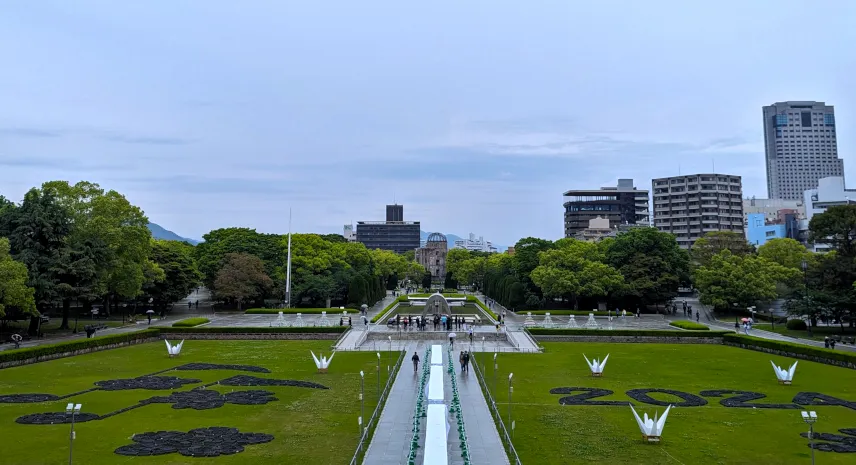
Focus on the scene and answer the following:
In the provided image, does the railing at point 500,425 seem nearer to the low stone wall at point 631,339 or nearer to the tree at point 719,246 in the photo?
the low stone wall at point 631,339

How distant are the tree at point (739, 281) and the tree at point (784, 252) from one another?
31.8 feet

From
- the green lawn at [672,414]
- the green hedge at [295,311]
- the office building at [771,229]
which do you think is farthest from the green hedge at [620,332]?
the office building at [771,229]

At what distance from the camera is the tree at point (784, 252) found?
7400 cm

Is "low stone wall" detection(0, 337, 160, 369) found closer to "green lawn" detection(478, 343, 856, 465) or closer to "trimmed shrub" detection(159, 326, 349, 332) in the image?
"trimmed shrub" detection(159, 326, 349, 332)

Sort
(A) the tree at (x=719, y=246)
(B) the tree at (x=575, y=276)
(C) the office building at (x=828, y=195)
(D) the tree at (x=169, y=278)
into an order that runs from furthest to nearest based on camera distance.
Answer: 1. (C) the office building at (x=828, y=195)
2. (A) the tree at (x=719, y=246)
3. (B) the tree at (x=575, y=276)
4. (D) the tree at (x=169, y=278)

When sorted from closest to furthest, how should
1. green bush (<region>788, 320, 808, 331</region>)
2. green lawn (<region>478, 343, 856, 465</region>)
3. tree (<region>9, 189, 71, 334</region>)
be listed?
green lawn (<region>478, 343, 856, 465</region>)
tree (<region>9, 189, 71, 334</region>)
green bush (<region>788, 320, 808, 331</region>)

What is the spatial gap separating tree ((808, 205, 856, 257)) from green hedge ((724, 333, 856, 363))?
48.9 ft

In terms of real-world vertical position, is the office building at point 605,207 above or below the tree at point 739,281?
above

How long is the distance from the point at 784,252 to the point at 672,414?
61390 millimetres

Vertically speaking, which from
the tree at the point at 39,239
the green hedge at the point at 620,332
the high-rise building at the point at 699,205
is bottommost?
the green hedge at the point at 620,332

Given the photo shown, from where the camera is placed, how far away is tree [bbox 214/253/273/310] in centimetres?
7012

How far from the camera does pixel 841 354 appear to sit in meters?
36.9

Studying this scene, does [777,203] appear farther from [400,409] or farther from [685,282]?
[400,409]

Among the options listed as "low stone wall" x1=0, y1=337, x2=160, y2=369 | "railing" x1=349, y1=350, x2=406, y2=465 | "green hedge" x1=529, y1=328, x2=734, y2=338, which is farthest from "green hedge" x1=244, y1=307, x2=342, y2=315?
"railing" x1=349, y1=350, x2=406, y2=465
